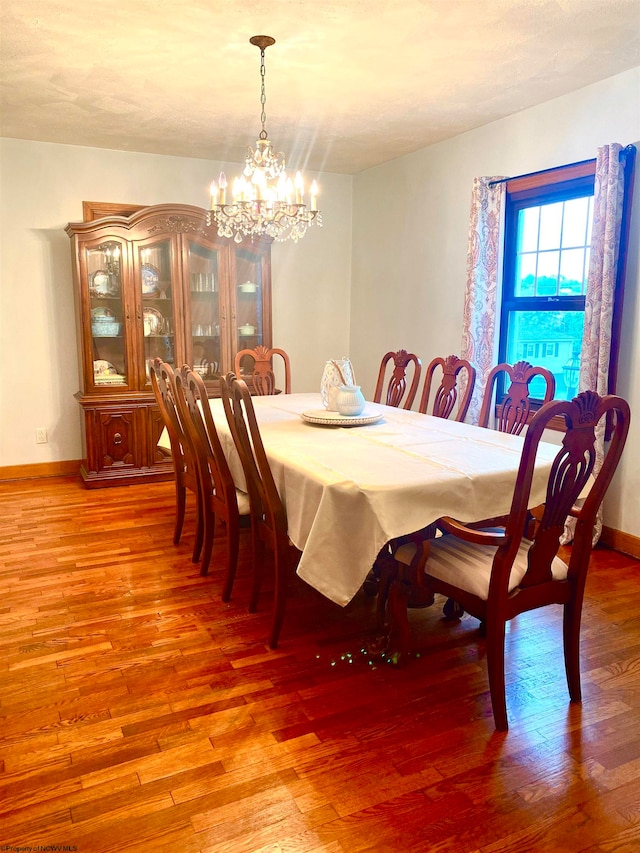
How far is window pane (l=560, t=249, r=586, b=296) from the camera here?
381 cm

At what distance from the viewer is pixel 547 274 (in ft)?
13.3

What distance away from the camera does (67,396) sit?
5121mm

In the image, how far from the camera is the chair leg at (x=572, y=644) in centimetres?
217

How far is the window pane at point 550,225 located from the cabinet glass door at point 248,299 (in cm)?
222

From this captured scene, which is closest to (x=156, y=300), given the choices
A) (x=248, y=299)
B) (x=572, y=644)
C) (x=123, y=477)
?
(x=248, y=299)

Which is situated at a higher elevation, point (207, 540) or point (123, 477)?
point (207, 540)

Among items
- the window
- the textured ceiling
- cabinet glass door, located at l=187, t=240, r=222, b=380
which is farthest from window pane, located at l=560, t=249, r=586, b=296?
cabinet glass door, located at l=187, t=240, r=222, b=380

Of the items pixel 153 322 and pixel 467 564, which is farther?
pixel 153 322

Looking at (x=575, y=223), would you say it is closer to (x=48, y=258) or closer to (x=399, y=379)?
(x=399, y=379)

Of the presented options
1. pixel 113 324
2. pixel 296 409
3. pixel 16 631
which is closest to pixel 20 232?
pixel 113 324

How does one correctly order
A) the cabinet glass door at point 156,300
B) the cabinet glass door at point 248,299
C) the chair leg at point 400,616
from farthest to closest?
the cabinet glass door at point 248,299 < the cabinet glass door at point 156,300 < the chair leg at point 400,616

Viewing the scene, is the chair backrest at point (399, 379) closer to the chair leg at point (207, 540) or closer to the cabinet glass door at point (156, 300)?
the chair leg at point (207, 540)

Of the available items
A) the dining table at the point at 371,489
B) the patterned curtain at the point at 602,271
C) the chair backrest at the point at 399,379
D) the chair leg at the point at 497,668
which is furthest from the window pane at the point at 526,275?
the chair leg at the point at 497,668

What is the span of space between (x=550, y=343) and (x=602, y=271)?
0.75 metres
